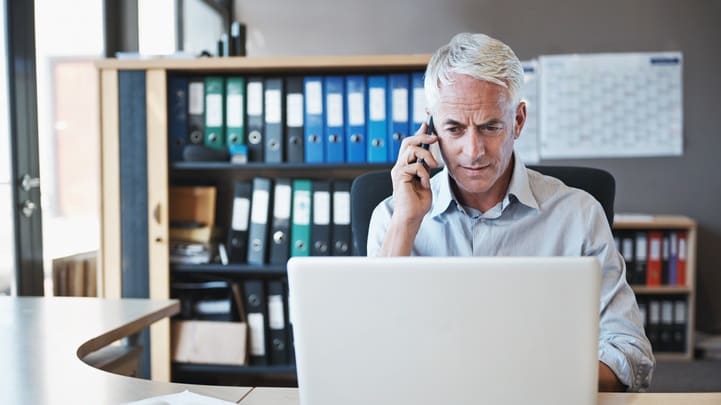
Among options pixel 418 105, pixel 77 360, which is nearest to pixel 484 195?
pixel 77 360

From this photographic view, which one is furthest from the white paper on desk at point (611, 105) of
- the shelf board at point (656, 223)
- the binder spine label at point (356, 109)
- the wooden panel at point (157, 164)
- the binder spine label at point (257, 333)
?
the wooden panel at point (157, 164)

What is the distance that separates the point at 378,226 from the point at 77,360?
0.67 metres

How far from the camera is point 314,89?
2602 millimetres

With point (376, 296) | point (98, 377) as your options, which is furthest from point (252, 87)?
point (376, 296)

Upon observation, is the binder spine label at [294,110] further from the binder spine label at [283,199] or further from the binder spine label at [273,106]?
the binder spine label at [283,199]

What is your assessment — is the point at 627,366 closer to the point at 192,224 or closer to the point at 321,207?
the point at 321,207

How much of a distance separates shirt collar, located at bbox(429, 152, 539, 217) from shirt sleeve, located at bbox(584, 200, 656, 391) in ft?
0.44

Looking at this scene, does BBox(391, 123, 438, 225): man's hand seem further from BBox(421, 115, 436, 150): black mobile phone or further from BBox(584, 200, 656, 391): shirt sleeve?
BBox(584, 200, 656, 391): shirt sleeve

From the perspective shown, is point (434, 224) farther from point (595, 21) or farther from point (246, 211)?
point (595, 21)

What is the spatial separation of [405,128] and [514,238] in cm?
119

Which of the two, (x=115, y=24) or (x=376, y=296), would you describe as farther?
(x=115, y=24)

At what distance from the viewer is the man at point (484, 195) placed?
1.36 m

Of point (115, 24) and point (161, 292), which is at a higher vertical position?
point (115, 24)

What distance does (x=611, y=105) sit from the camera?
13.0ft
